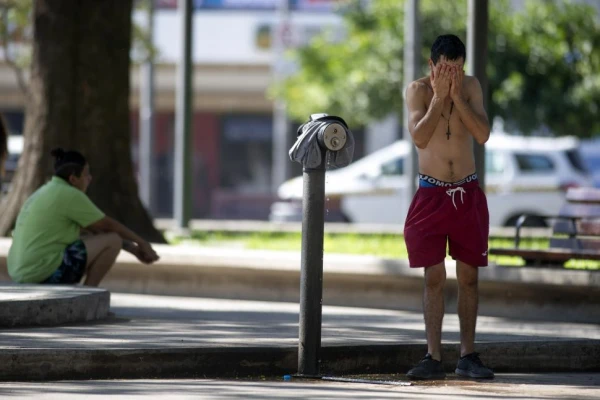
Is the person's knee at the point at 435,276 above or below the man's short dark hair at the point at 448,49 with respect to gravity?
below

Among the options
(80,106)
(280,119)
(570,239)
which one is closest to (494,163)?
(80,106)

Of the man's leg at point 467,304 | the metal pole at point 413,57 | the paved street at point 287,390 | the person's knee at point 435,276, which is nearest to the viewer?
the paved street at point 287,390

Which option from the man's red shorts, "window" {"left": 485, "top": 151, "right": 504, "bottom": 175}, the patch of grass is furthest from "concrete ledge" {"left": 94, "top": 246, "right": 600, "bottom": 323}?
"window" {"left": 485, "top": 151, "right": 504, "bottom": 175}

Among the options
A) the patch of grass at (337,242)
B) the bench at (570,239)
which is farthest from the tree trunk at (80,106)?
the bench at (570,239)

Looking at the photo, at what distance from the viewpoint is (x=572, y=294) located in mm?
10453

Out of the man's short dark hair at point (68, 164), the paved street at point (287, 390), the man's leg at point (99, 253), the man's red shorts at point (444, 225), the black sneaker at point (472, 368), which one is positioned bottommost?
the paved street at point (287, 390)

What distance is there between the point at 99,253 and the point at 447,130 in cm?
327

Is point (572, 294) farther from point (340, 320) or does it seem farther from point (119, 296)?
point (119, 296)

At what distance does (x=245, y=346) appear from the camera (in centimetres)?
765

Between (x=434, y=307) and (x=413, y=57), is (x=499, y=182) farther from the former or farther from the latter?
(x=434, y=307)

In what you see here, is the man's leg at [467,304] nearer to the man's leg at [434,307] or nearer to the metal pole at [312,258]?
the man's leg at [434,307]

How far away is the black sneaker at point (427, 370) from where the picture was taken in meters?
7.42

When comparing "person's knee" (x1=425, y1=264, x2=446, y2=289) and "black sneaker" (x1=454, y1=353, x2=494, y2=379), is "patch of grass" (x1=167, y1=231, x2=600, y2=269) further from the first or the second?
"person's knee" (x1=425, y1=264, x2=446, y2=289)

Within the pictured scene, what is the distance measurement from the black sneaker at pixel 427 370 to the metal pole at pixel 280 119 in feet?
108
